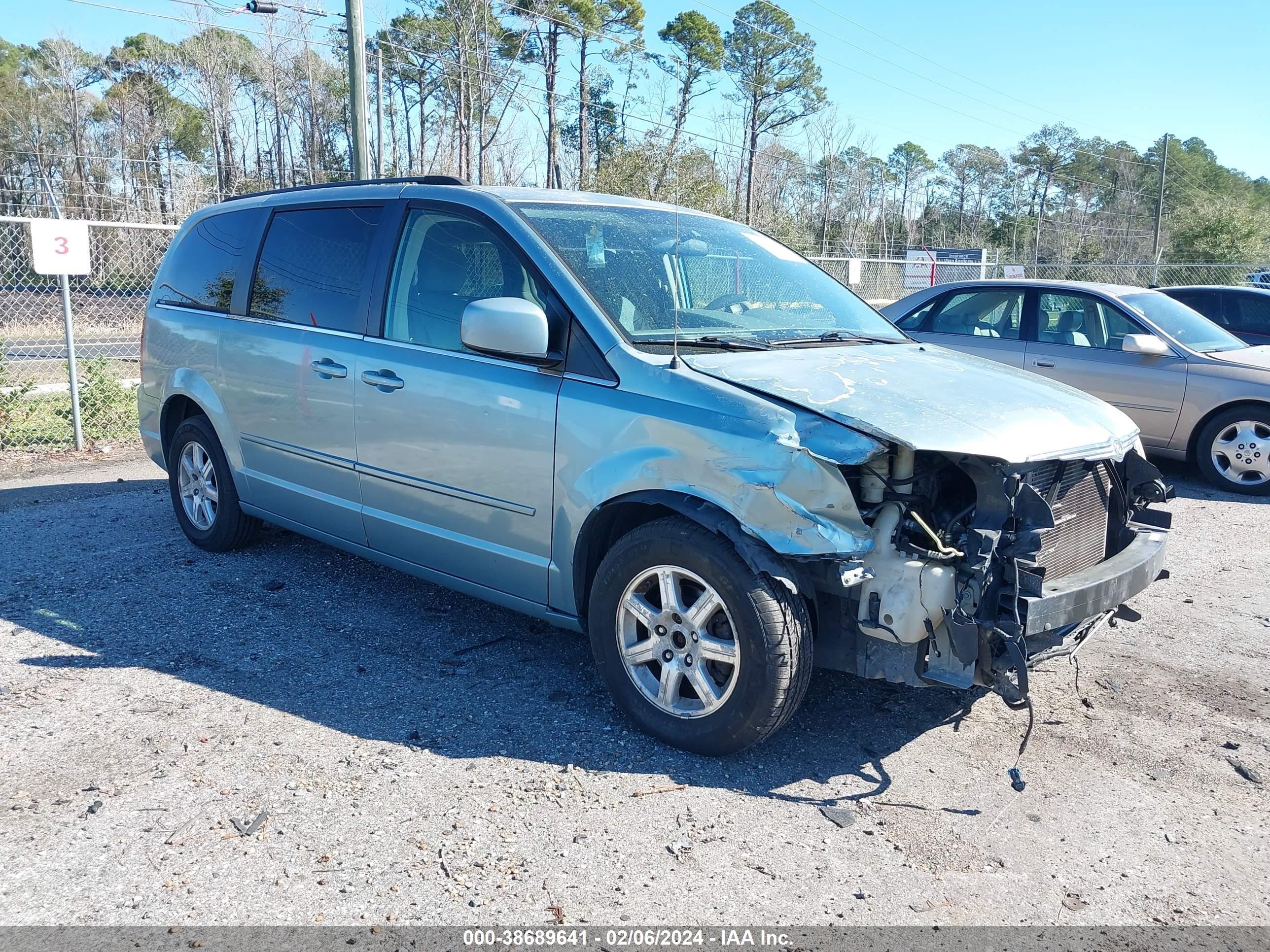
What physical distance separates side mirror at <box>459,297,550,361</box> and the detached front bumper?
6.39ft

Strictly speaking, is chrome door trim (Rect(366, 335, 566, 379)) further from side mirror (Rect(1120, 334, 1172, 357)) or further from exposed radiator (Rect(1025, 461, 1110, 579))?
side mirror (Rect(1120, 334, 1172, 357))

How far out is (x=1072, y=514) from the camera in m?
3.64

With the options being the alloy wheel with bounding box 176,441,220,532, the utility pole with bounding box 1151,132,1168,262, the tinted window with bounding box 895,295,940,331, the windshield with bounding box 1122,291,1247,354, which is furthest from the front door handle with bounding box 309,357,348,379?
the utility pole with bounding box 1151,132,1168,262

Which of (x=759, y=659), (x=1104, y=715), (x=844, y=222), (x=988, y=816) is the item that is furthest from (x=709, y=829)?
(x=844, y=222)

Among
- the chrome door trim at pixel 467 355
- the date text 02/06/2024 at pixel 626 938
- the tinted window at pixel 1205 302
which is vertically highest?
the tinted window at pixel 1205 302

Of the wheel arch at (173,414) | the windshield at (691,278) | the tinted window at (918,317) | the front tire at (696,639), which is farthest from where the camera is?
the tinted window at (918,317)

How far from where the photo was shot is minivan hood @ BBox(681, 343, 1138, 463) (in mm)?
3258

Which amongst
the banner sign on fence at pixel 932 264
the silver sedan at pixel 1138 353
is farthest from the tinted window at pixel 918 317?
the banner sign on fence at pixel 932 264

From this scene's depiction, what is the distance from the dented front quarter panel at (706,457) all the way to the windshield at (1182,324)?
6681 millimetres

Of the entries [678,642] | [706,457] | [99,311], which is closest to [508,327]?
[706,457]

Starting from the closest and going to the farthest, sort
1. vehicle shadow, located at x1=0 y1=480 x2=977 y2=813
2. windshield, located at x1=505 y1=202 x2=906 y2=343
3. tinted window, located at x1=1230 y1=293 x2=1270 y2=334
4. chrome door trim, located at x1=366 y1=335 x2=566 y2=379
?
vehicle shadow, located at x1=0 y1=480 x2=977 y2=813 → chrome door trim, located at x1=366 y1=335 x2=566 y2=379 → windshield, located at x1=505 y1=202 x2=906 y2=343 → tinted window, located at x1=1230 y1=293 x2=1270 y2=334

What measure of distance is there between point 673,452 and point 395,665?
5.66ft

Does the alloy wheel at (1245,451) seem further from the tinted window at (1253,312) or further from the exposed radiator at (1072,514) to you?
the exposed radiator at (1072,514)

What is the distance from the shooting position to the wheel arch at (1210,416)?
796cm
